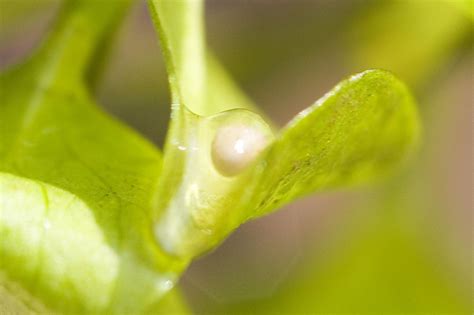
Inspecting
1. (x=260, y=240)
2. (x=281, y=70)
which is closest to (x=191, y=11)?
(x=281, y=70)

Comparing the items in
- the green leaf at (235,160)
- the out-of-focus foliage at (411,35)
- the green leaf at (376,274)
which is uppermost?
the green leaf at (235,160)

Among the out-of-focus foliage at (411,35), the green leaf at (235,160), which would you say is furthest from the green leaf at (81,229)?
the out-of-focus foliage at (411,35)

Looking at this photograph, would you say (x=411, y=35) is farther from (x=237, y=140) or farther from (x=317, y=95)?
(x=237, y=140)

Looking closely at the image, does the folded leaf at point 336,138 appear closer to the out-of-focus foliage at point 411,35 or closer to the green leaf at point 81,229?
the green leaf at point 81,229

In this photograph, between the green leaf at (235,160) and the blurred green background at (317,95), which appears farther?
the blurred green background at (317,95)

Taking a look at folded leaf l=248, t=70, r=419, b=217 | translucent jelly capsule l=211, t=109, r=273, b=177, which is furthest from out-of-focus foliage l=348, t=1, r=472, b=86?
translucent jelly capsule l=211, t=109, r=273, b=177

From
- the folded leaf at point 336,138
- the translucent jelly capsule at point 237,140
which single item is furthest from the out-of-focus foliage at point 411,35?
the translucent jelly capsule at point 237,140

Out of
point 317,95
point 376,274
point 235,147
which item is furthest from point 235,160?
point 317,95

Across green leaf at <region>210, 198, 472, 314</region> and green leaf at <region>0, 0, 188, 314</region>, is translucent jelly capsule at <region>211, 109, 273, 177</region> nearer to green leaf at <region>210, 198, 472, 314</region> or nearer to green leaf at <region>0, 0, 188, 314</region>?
green leaf at <region>0, 0, 188, 314</region>

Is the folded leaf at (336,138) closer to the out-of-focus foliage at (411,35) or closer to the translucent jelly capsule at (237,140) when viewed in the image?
the translucent jelly capsule at (237,140)

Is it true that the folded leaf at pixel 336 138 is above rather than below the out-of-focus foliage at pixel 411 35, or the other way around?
above
